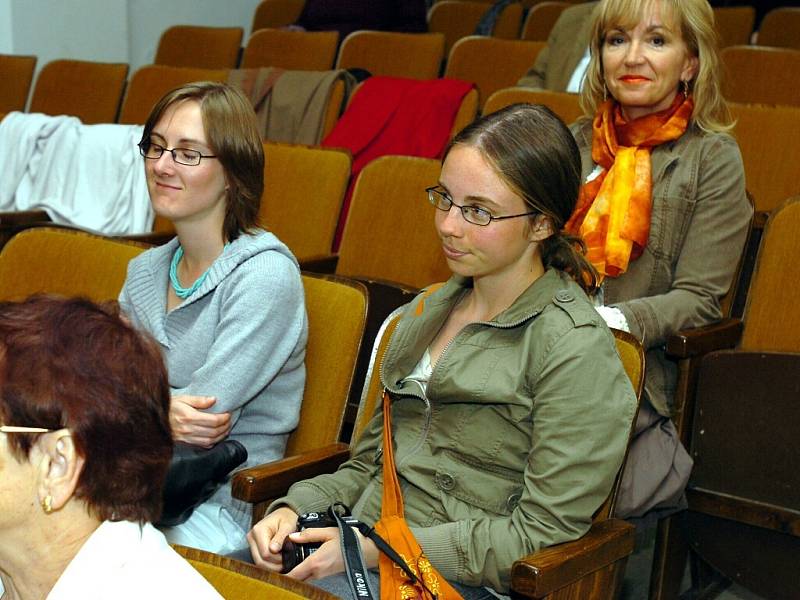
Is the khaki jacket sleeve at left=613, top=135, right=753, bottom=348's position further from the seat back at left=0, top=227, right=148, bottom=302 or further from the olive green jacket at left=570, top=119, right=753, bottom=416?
the seat back at left=0, top=227, right=148, bottom=302

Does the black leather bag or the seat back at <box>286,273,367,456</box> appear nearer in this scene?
the black leather bag

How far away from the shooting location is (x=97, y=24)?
18.7 feet

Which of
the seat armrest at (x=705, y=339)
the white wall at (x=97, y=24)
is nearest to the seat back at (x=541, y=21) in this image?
the white wall at (x=97, y=24)

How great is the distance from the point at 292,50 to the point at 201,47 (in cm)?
53

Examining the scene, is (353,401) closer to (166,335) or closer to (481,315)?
(166,335)

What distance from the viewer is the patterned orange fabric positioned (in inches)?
57.0

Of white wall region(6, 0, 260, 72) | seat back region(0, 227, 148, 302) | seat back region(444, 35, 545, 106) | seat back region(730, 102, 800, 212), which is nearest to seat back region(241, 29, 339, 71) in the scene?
seat back region(444, 35, 545, 106)

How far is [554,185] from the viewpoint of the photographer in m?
1.57

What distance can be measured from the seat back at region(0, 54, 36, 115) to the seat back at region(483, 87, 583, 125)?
2.25 m

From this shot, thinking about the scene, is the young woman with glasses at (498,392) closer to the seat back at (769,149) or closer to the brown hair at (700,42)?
the brown hair at (700,42)

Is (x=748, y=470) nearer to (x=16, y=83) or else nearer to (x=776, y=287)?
(x=776, y=287)

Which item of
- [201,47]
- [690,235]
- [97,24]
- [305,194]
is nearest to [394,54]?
[201,47]

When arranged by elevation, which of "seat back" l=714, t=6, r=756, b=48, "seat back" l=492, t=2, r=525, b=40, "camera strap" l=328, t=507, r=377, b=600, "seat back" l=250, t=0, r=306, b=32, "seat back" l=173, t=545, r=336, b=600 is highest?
"seat back" l=714, t=6, r=756, b=48

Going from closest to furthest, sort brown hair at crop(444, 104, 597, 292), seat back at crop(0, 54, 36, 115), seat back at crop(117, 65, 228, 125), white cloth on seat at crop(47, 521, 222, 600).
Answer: white cloth on seat at crop(47, 521, 222, 600), brown hair at crop(444, 104, 597, 292), seat back at crop(117, 65, 228, 125), seat back at crop(0, 54, 36, 115)
